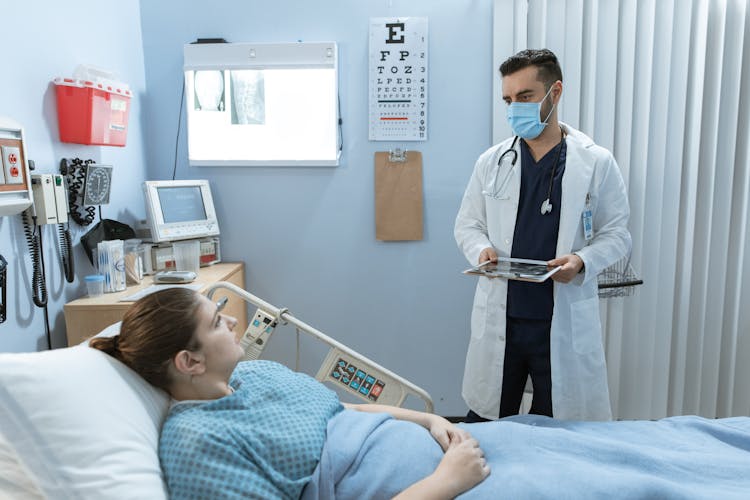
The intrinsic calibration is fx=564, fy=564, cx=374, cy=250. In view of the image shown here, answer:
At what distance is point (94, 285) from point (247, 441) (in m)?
1.20

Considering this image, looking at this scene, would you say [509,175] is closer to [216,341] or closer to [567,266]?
[567,266]

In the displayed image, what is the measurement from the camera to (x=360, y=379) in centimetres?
171

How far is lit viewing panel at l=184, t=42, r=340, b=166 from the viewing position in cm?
247

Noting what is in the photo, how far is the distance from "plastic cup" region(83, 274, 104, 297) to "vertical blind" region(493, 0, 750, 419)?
1.72 m

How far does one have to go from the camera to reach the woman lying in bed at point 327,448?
1096 millimetres

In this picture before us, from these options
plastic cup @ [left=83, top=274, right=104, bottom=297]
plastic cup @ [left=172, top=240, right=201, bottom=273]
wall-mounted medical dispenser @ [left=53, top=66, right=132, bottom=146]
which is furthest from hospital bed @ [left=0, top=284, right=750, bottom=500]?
plastic cup @ [left=172, top=240, right=201, bottom=273]

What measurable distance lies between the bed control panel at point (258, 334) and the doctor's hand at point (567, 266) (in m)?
0.92

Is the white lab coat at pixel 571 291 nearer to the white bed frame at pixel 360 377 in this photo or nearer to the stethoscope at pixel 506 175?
the stethoscope at pixel 506 175

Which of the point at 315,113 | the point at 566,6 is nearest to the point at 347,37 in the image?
the point at 315,113

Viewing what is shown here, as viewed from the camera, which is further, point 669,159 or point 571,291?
point 669,159

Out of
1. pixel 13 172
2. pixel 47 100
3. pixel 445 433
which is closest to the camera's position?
pixel 445 433

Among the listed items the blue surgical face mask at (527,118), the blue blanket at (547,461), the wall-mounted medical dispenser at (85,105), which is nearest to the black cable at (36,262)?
the wall-mounted medical dispenser at (85,105)

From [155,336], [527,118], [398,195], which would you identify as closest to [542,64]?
[527,118]

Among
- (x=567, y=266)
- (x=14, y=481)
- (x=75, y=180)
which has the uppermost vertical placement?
(x=75, y=180)
